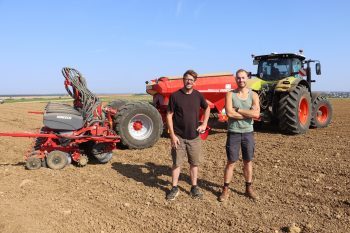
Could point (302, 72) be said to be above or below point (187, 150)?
above

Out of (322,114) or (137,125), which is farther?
(322,114)

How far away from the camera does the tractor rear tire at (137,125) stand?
6.84 metres

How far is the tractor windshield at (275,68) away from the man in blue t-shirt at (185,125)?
5644 mm

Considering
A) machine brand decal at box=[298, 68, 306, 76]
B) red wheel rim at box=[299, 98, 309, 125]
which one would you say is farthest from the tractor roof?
red wheel rim at box=[299, 98, 309, 125]

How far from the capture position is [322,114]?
10391 millimetres

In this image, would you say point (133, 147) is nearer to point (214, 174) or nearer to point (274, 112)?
point (214, 174)

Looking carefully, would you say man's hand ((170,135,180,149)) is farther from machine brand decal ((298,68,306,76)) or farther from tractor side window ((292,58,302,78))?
machine brand decal ((298,68,306,76))

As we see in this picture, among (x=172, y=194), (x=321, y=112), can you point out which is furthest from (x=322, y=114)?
(x=172, y=194)

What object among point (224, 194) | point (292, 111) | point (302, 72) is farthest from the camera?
point (302, 72)

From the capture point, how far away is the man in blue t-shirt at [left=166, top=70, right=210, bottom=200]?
13.7ft

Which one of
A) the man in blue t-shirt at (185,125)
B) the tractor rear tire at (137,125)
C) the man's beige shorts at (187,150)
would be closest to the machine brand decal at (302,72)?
the tractor rear tire at (137,125)

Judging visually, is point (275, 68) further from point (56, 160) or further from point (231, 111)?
point (56, 160)

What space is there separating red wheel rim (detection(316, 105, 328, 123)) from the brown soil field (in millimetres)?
3728

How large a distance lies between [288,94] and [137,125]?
12.0 feet
